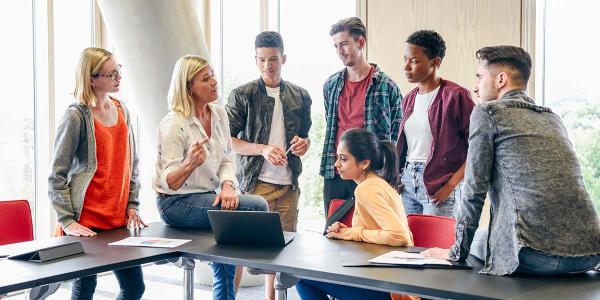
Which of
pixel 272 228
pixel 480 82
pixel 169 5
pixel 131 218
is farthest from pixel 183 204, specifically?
pixel 169 5

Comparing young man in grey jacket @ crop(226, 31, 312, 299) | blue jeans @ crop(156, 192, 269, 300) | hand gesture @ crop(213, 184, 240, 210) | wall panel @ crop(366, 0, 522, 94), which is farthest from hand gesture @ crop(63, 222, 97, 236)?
wall panel @ crop(366, 0, 522, 94)

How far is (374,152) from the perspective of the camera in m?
3.02

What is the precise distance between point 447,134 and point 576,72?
1502 millimetres

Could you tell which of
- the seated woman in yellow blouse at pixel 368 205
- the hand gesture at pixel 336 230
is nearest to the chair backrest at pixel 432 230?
the seated woman in yellow blouse at pixel 368 205

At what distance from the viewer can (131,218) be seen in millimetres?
3273

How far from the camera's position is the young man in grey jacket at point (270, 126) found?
391cm

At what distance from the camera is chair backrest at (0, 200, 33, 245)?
3221 mm

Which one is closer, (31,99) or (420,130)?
(420,130)

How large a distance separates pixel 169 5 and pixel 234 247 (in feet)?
8.33

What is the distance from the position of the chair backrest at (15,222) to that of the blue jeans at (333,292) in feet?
4.75

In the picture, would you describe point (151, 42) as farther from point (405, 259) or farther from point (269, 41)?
point (405, 259)

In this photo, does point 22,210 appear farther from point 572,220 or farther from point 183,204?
point 572,220

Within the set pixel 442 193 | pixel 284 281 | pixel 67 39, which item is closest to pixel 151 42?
pixel 67 39

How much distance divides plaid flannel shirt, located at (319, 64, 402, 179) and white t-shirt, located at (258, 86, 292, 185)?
248mm
